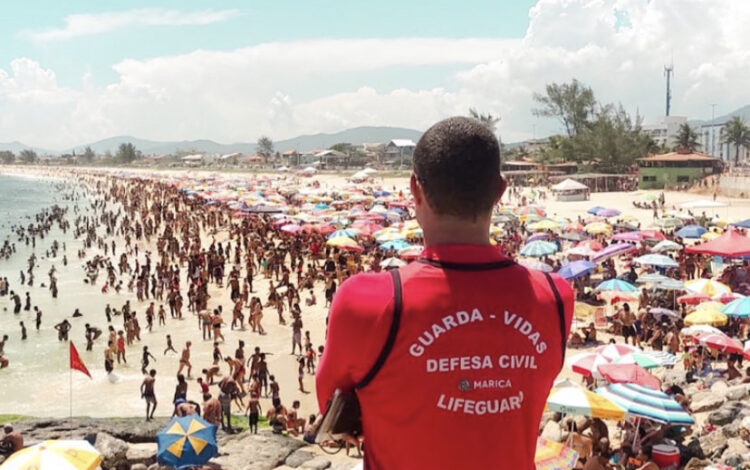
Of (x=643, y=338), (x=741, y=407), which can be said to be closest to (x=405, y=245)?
(x=643, y=338)

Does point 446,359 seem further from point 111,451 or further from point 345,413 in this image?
point 111,451

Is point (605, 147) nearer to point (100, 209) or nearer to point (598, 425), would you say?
point (100, 209)

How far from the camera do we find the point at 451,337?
60.2 inches

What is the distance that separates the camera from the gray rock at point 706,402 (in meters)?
10.7

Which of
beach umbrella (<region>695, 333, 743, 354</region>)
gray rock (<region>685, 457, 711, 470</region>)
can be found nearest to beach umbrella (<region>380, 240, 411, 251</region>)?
beach umbrella (<region>695, 333, 743, 354</region>)

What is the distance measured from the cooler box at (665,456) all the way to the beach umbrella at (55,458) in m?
6.75

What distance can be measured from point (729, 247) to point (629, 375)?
10085 millimetres

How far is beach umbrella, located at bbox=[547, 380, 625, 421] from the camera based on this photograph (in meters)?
7.72

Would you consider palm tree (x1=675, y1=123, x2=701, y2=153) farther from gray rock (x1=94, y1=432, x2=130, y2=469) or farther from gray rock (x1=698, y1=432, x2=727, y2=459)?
gray rock (x1=94, y1=432, x2=130, y2=469)

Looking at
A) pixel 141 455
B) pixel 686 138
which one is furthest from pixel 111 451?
pixel 686 138

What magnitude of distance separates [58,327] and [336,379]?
2052 cm

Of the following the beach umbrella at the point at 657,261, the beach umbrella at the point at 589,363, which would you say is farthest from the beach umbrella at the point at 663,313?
the beach umbrella at the point at 589,363

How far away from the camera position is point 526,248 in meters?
20.4

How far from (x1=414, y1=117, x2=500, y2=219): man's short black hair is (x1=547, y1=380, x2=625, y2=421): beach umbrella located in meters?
6.69
